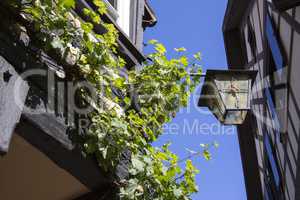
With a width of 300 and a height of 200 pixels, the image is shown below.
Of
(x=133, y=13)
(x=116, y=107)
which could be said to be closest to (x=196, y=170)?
(x=116, y=107)

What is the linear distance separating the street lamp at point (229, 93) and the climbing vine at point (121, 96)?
670 mm

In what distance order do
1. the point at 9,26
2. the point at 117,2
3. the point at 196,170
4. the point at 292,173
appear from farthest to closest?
the point at 292,173 < the point at 117,2 < the point at 196,170 < the point at 9,26

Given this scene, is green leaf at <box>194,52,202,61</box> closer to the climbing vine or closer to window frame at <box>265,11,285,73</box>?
the climbing vine

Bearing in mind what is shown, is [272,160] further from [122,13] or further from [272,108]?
[122,13]

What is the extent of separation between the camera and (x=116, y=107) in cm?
346

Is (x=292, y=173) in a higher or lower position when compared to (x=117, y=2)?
lower

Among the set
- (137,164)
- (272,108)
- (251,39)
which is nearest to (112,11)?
(137,164)

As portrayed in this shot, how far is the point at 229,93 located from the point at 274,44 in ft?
9.30

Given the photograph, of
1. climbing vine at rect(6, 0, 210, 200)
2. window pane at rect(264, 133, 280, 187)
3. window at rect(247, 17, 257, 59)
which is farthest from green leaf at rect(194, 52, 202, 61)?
window at rect(247, 17, 257, 59)

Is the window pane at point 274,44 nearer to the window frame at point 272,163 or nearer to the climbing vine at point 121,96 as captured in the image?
the window frame at point 272,163

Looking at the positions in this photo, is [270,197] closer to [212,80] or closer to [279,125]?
[279,125]

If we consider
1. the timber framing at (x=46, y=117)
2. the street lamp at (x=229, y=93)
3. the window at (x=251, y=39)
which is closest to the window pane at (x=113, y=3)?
the street lamp at (x=229, y=93)

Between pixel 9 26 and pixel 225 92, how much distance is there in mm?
2362

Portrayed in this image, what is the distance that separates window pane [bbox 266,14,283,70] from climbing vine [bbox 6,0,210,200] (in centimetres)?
322
